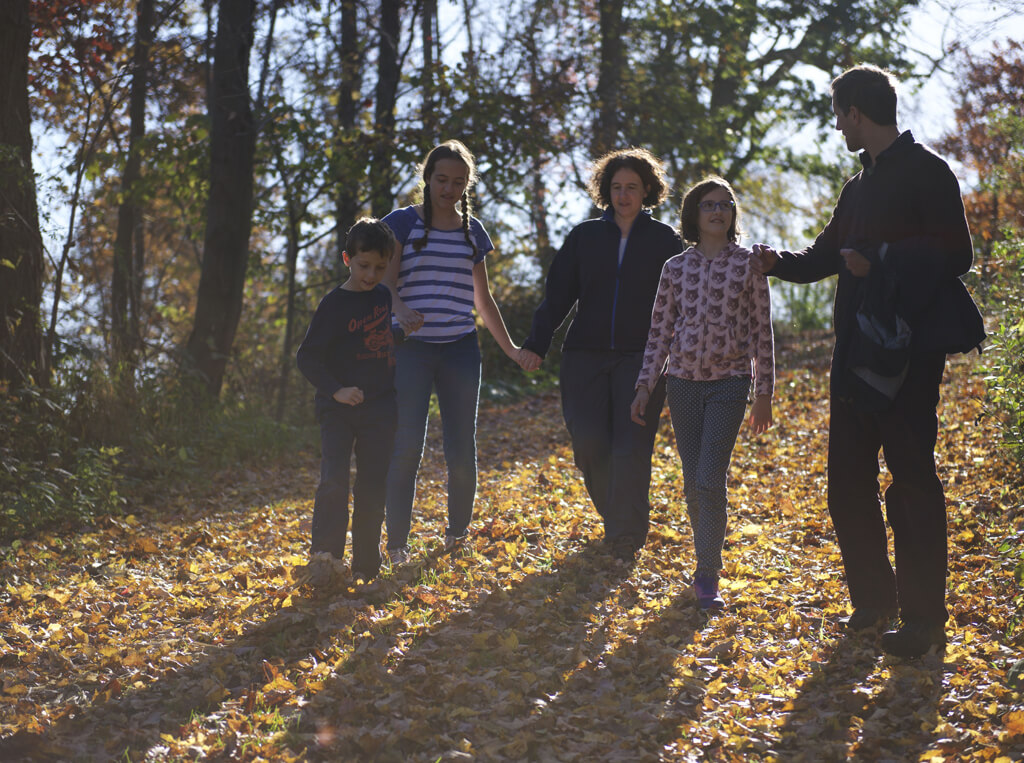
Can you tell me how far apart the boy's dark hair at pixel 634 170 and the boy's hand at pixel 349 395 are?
6.94 feet

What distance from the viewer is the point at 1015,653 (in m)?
4.32

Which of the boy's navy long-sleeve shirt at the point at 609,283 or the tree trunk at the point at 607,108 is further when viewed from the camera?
the tree trunk at the point at 607,108

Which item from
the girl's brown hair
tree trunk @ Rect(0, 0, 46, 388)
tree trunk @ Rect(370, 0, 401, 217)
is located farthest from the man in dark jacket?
tree trunk @ Rect(370, 0, 401, 217)

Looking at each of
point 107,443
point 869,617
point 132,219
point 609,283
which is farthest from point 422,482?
point 132,219

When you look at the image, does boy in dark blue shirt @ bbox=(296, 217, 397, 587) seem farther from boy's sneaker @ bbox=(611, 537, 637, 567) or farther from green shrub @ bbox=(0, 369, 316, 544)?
green shrub @ bbox=(0, 369, 316, 544)

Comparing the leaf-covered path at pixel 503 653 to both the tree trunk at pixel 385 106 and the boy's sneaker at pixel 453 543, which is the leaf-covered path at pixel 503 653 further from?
the tree trunk at pixel 385 106

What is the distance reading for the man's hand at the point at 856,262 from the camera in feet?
14.0

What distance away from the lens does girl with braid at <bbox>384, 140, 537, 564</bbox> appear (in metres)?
5.72

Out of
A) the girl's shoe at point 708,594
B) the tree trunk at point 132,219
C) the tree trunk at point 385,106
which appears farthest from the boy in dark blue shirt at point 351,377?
the tree trunk at point 385,106

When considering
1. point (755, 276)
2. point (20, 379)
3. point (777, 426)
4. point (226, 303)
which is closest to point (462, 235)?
point (755, 276)

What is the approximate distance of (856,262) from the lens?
168 inches

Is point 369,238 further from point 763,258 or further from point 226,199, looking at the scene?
point 226,199

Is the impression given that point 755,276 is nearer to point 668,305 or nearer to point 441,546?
point 668,305

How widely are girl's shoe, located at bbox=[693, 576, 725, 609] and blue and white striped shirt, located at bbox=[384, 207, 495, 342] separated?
1.92 m
